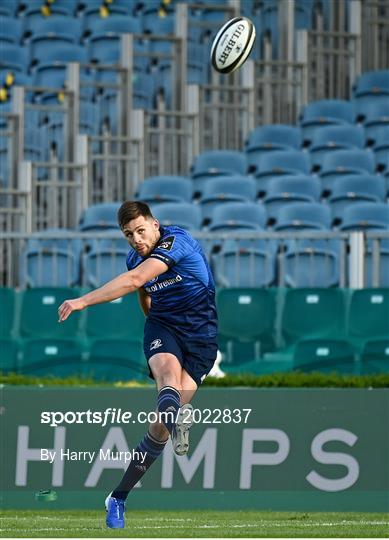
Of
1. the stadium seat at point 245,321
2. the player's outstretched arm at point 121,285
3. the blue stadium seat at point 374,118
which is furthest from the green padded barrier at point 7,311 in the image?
the blue stadium seat at point 374,118

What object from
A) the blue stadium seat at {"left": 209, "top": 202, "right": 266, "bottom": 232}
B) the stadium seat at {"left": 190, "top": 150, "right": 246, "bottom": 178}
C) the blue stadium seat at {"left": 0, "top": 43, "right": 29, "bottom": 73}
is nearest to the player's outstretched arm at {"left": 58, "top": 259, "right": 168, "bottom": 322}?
the blue stadium seat at {"left": 209, "top": 202, "right": 266, "bottom": 232}

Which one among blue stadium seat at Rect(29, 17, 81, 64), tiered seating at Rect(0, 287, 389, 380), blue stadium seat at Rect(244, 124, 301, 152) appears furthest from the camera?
blue stadium seat at Rect(29, 17, 81, 64)

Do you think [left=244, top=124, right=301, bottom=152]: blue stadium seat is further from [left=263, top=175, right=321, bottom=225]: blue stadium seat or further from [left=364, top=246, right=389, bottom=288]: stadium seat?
[left=364, top=246, right=389, bottom=288]: stadium seat

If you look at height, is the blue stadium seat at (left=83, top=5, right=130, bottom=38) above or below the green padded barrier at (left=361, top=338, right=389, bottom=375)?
above

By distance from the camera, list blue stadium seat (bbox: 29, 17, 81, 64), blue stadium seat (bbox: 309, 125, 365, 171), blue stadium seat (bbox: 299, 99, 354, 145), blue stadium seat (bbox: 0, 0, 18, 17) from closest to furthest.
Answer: blue stadium seat (bbox: 309, 125, 365, 171)
blue stadium seat (bbox: 299, 99, 354, 145)
blue stadium seat (bbox: 29, 17, 81, 64)
blue stadium seat (bbox: 0, 0, 18, 17)

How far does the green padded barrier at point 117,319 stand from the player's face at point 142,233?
5276 millimetres

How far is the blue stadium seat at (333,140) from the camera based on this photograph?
674 inches

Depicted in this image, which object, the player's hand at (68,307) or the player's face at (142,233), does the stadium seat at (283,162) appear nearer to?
the player's face at (142,233)

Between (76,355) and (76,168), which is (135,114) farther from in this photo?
(76,355)

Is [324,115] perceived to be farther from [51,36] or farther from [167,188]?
[51,36]

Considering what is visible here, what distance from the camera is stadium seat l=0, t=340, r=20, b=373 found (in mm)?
12773

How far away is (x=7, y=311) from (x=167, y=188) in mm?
3675

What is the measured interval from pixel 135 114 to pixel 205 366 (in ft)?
32.0

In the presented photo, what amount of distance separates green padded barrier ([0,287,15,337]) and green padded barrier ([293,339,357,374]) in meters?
2.57
